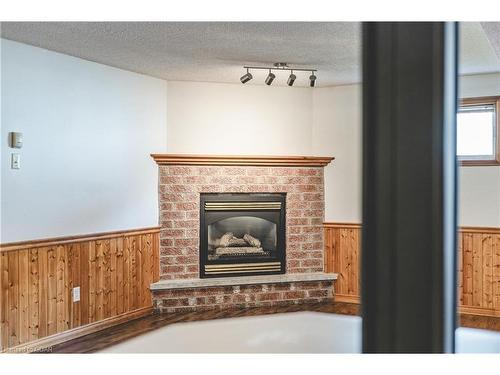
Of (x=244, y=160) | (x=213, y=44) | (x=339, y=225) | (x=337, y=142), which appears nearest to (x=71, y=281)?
(x=244, y=160)

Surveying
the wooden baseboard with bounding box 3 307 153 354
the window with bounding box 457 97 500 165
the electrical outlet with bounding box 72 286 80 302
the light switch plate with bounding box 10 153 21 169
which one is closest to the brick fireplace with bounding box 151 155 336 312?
the wooden baseboard with bounding box 3 307 153 354

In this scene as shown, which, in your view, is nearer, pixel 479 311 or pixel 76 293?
pixel 76 293

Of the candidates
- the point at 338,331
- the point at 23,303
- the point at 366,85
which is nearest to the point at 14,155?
the point at 23,303

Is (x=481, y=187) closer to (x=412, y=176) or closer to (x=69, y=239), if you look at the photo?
(x=69, y=239)

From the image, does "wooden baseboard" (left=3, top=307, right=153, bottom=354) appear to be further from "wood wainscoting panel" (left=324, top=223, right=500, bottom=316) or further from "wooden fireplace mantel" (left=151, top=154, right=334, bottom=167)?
"wood wainscoting panel" (left=324, top=223, right=500, bottom=316)

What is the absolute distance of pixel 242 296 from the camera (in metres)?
4.98

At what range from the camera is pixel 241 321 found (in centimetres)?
450

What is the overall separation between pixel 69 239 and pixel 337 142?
9.08 ft

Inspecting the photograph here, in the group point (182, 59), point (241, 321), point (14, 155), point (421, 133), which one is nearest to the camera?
point (421, 133)

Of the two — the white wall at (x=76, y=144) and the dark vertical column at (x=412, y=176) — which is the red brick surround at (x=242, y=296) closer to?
the white wall at (x=76, y=144)

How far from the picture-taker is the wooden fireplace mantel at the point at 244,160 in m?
4.89

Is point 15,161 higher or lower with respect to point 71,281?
higher

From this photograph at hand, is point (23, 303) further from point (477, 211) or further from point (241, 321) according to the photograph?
point (477, 211)

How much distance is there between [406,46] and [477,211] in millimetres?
4737
